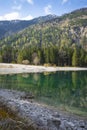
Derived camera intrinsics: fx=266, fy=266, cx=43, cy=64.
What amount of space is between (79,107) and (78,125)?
15163 mm

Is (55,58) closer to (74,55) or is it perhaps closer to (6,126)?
(74,55)

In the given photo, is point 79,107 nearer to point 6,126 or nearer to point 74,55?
point 6,126

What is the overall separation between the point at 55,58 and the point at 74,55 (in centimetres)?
1518

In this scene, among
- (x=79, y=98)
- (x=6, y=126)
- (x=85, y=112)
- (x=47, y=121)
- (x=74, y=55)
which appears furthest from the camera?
(x=74, y=55)

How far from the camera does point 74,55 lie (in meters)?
192

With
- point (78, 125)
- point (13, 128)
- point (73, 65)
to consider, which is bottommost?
point (73, 65)

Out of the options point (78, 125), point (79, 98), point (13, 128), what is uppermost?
point (13, 128)

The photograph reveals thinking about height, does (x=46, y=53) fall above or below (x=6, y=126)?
below

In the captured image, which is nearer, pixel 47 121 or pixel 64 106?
pixel 47 121

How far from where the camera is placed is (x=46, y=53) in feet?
655

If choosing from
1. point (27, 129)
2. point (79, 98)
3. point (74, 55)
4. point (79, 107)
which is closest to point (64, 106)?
point (79, 107)

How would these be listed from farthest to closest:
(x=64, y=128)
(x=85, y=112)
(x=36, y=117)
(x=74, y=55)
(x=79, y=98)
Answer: (x=74, y=55)
(x=79, y=98)
(x=85, y=112)
(x=36, y=117)
(x=64, y=128)

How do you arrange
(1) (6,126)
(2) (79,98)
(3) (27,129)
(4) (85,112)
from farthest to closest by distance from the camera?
1. (2) (79,98)
2. (4) (85,112)
3. (3) (27,129)
4. (1) (6,126)

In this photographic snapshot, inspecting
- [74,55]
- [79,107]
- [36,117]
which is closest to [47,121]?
[36,117]
